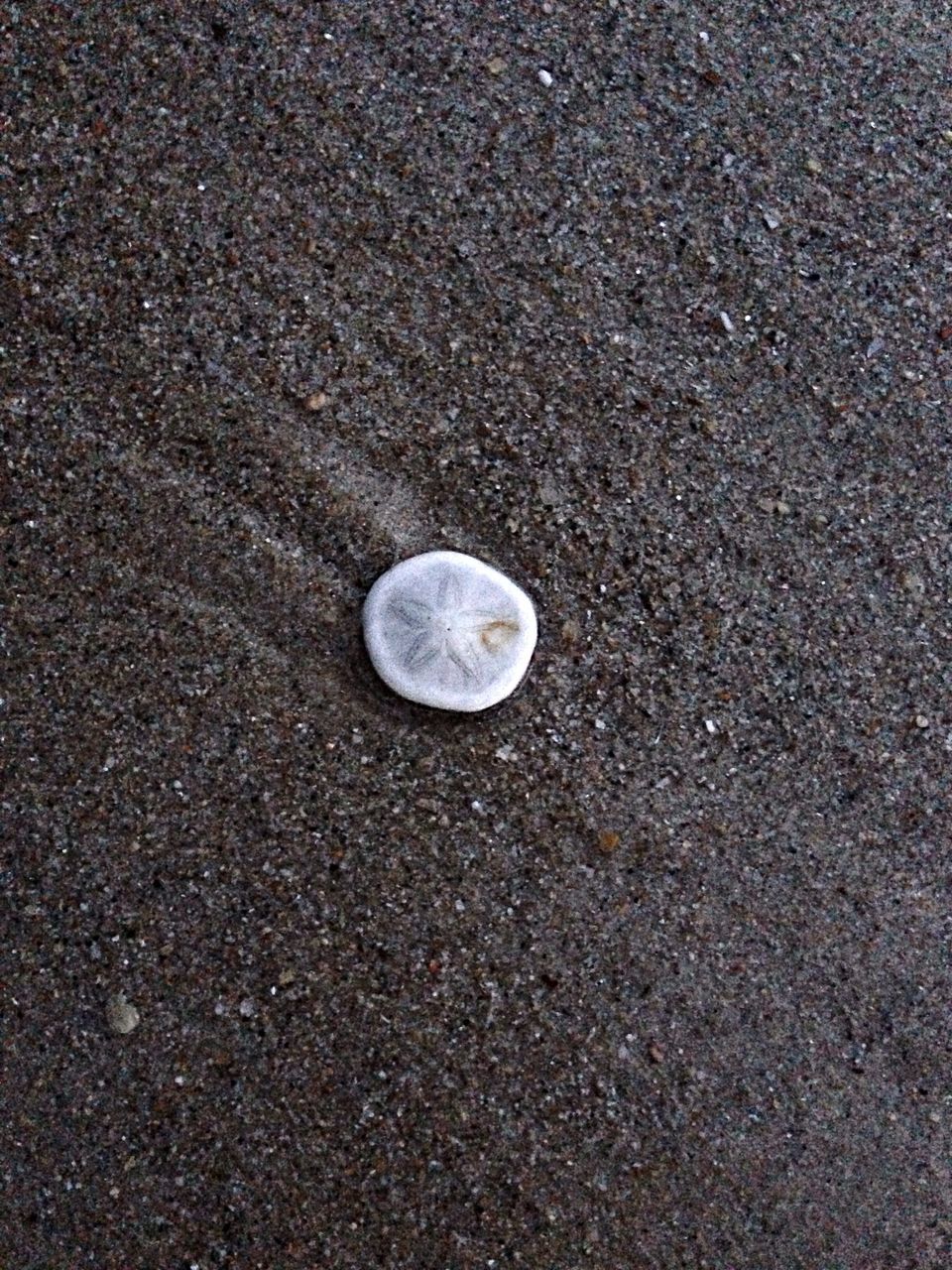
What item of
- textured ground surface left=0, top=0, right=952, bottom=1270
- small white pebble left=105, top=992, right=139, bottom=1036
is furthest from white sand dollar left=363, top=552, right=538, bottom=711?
small white pebble left=105, top=992, right=139, bottom=1036

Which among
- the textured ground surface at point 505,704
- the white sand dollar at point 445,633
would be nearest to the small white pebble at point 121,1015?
the textured ground surface at point 505,704

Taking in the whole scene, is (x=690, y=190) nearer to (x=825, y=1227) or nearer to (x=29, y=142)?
(x=29, y=142)

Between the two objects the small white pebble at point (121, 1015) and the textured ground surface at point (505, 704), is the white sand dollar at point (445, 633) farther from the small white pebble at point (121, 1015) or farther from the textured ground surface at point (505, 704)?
the small white pebble at point (121, 1015)

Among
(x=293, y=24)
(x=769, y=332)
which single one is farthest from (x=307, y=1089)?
(x=293, y=24)

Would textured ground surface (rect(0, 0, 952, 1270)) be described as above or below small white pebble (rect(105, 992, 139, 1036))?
above

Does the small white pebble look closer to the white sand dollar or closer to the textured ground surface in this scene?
the textured ground surface

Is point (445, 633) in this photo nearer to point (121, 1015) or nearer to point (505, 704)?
point (505, 704)

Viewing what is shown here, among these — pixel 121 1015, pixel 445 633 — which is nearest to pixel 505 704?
pixel 445 633
